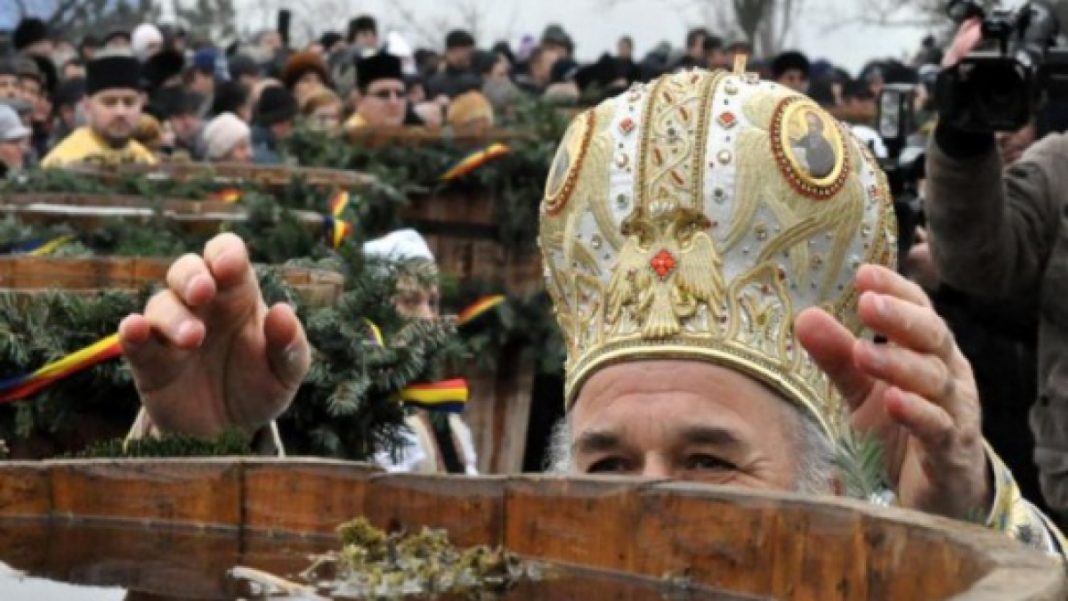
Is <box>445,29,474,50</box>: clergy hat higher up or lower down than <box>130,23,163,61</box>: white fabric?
lower down

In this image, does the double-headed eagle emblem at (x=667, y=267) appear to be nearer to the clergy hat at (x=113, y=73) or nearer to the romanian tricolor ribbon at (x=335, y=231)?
the romanian tricolor ribbon at (x=335, y=231)

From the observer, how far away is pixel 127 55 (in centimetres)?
1366

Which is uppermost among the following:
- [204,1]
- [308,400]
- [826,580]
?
[826,580]

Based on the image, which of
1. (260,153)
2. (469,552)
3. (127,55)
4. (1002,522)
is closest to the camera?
(469,552)

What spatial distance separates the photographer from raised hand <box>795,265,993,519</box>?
3095mm

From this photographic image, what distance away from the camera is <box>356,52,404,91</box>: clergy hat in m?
15.4

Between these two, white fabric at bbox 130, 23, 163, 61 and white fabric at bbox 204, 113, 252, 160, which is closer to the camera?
white fabric at bbox 204, 113, 252, 160

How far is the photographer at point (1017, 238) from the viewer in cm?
612

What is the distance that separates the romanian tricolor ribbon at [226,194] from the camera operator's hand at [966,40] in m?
2.12

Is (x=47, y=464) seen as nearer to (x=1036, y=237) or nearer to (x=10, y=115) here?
(x=1036, y=237)

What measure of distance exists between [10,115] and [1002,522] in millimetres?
9672

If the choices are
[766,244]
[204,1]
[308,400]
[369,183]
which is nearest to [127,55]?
[369,183]

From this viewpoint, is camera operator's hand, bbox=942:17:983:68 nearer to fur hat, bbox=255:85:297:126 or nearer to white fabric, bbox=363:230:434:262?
white fabric, bbox=363:230:434:262

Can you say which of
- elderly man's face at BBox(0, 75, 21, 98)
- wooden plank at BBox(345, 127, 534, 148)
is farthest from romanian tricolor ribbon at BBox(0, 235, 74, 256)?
elderly man's face at BBox(0, 75, 21, 98)
